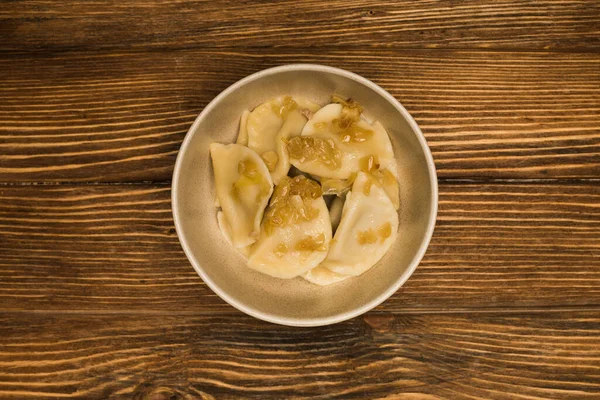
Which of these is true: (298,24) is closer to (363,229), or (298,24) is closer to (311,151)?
(311,151)

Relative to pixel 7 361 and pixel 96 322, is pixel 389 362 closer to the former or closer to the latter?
pixel 96 322

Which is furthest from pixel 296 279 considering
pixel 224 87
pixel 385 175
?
pixel 224 87

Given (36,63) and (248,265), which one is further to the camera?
(36,63)

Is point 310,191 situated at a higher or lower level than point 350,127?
lower

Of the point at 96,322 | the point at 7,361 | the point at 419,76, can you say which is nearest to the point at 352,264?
the point at 419,76

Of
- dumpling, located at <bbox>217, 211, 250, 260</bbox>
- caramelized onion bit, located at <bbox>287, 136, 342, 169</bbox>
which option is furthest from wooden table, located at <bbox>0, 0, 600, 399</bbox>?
caramelized onion bit, located at <bbox>287, 136, 342, 169</bbox>

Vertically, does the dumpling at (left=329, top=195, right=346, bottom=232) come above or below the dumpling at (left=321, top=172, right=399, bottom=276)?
above

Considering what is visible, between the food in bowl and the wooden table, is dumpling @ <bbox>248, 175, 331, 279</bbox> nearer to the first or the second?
the food in bowl

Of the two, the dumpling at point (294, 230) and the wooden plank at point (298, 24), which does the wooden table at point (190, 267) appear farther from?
the dumpling at point (294, 230)
